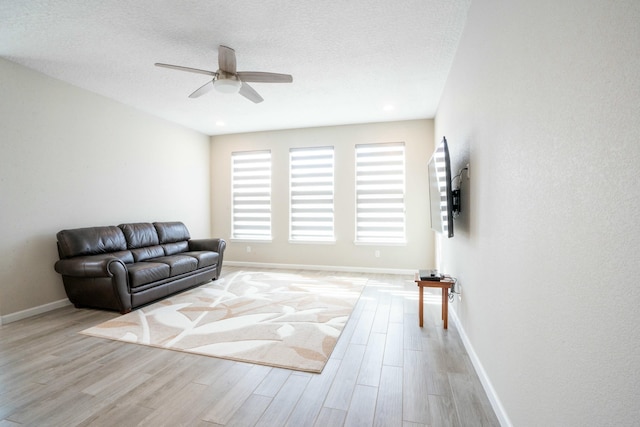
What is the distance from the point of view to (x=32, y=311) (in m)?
3.47

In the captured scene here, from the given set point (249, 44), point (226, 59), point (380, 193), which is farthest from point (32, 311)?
point (380, 193)

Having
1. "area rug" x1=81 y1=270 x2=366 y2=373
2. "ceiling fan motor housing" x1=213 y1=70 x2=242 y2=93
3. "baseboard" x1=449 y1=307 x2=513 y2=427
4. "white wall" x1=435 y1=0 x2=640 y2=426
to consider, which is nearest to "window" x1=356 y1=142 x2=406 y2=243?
"area rug" x1=81 y1=270 x2=366 y2=373

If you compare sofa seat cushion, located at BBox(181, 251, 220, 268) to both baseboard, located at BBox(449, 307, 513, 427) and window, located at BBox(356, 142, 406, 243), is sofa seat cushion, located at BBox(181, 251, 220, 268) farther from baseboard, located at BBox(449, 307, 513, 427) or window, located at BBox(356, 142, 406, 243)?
baseboard, located at BBox(449, 307, 513, 427)

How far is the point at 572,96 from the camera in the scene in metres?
1.02

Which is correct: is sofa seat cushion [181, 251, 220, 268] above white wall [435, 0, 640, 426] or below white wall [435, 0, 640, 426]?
below

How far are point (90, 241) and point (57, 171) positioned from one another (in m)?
1.00

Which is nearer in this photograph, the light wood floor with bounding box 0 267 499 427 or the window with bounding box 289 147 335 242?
the light wood floor with bounding box 0 267 499 427

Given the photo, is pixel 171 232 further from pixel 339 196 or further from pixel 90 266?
pixel 339 196

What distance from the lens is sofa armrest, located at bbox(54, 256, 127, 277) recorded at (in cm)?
330

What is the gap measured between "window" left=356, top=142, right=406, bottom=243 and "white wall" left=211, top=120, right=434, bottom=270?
4.9 inches

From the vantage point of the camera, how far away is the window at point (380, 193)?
5.55m

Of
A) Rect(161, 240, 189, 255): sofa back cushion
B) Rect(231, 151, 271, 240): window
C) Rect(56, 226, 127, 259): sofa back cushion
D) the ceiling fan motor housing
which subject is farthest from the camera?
Rect(231, 151, 271, 240): window

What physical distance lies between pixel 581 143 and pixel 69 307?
5.17 metres

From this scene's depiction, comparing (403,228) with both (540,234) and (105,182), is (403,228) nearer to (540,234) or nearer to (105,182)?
(540,234)
